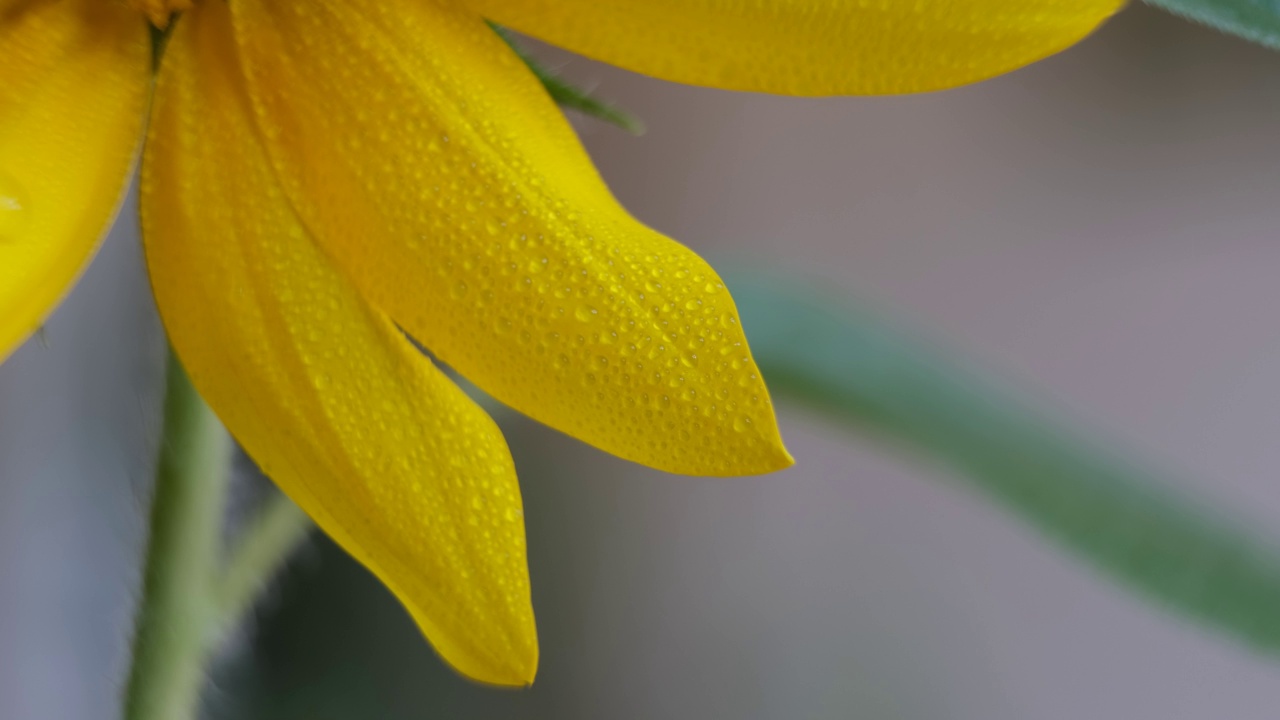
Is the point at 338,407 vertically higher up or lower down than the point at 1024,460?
lower down

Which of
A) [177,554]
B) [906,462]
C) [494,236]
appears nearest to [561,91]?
[494,236]

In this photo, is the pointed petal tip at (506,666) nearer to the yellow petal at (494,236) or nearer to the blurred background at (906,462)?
the yellow petal at (494,236)

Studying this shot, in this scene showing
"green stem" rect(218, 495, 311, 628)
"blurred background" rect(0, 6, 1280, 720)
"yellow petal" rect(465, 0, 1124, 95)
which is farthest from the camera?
"blurred background" rect(0, 6, 1280, 720)

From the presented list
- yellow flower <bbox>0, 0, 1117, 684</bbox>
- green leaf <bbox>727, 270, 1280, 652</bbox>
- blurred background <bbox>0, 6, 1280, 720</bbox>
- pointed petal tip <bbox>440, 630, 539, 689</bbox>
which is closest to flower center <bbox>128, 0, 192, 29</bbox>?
yellow flower <bbox>0, 0, 1117, 684</bbox>

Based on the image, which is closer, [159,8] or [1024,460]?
[159,8]

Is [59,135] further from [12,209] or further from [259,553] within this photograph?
[259,553]

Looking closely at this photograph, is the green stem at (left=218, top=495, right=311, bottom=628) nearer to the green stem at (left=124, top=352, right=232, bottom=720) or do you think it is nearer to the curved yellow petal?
the green stem at (left=124, top=352, right=232, bottom=720)

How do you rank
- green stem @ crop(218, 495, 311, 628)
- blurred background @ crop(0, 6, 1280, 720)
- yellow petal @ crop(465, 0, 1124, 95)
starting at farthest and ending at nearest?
blurred background @ crop(0, 6, 1280, 720), green stem @ crop(218, 495, 311, 628), yellow petal @ crop(465, 0, 1124, 95)
